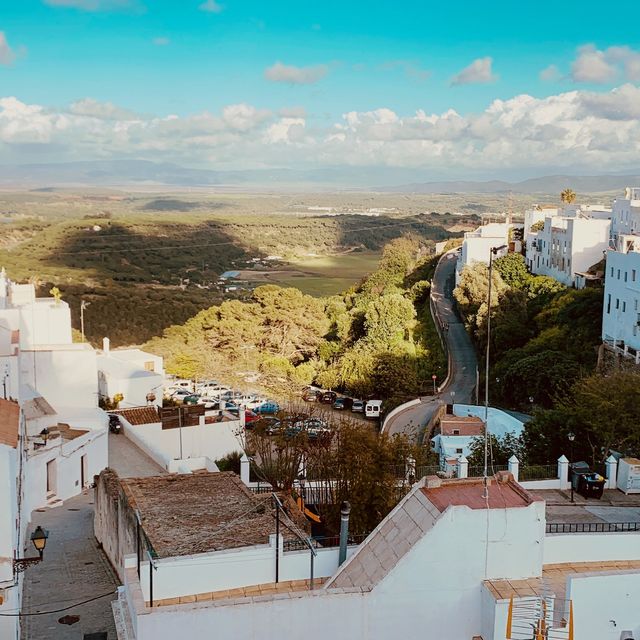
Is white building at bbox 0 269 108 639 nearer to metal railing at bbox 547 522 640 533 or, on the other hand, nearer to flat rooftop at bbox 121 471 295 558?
flat rooftop at bbox 121 471 295 558

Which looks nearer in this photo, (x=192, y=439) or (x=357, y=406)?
(x=192, y=439)

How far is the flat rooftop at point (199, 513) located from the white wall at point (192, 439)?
25.5ft

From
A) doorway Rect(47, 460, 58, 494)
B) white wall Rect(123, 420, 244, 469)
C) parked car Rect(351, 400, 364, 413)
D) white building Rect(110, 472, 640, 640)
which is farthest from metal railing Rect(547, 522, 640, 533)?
parked car Rect(351, 400, 364, 413)

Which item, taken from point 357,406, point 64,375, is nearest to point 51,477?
point 64,375

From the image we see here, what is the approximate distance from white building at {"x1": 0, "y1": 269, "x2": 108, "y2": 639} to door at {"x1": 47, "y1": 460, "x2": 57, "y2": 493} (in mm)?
19

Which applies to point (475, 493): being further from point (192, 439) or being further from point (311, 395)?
point (311, 395)

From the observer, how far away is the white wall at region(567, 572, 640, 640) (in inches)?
293

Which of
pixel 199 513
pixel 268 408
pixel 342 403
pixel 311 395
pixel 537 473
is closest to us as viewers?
→ pixel 199 513

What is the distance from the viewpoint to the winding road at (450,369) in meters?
26.8

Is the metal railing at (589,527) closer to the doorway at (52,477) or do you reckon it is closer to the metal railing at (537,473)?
the metal railing at (537,473)

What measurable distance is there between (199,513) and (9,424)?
251cm

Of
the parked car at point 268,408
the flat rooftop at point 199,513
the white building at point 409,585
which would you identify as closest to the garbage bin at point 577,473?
the white building at point 409,585

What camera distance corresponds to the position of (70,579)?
1135 cm

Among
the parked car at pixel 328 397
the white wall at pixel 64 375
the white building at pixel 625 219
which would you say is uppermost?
the white building at pixel 625 219
